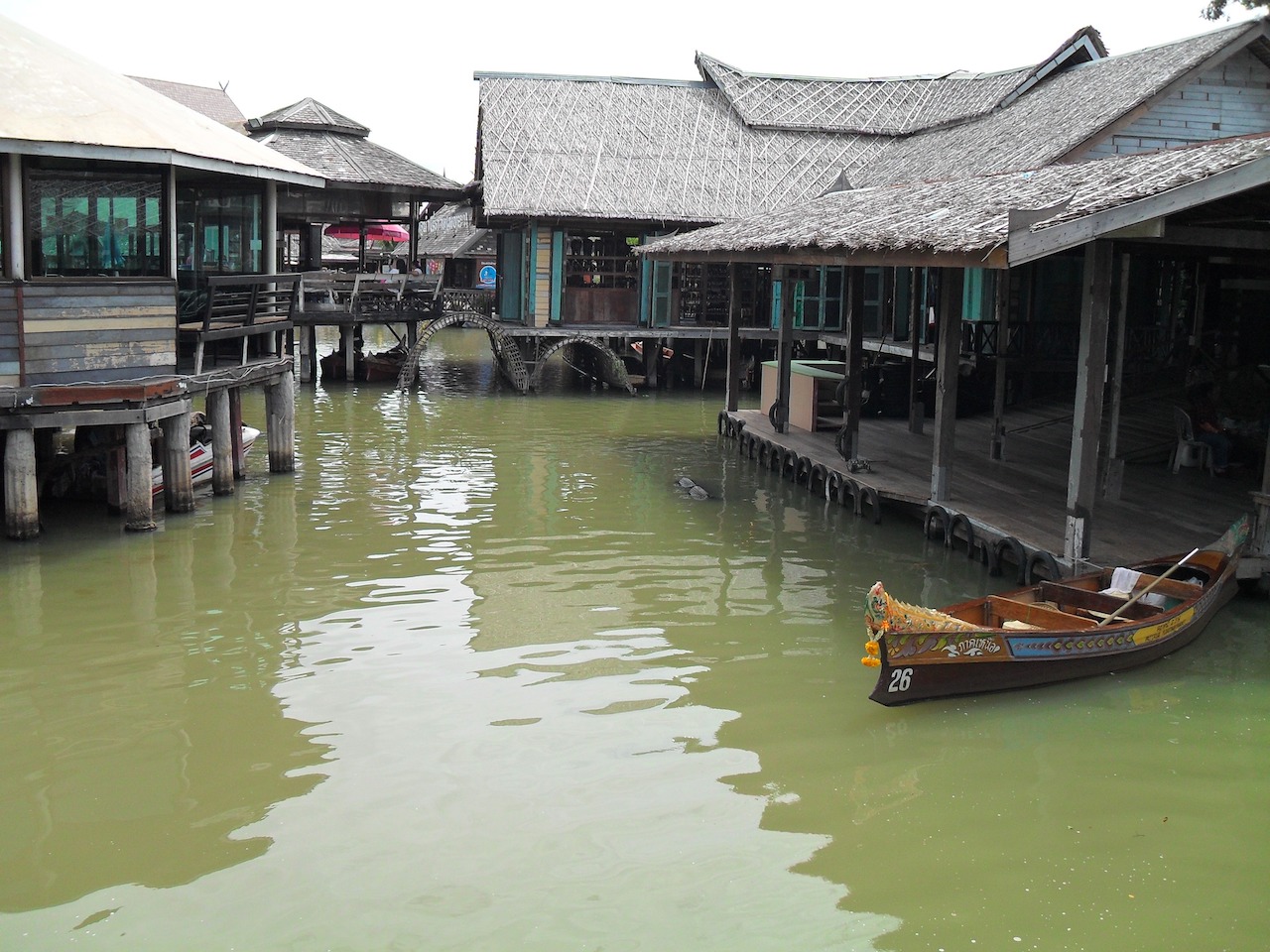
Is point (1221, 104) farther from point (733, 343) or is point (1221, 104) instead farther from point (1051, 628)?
point (1051, 628)

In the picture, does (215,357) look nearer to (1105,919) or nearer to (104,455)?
(104,455)

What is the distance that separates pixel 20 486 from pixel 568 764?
758cm

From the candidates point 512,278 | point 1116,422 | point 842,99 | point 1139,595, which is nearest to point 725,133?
point 842,99

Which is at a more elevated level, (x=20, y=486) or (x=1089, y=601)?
(x=20, y=486)

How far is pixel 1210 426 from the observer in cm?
1514

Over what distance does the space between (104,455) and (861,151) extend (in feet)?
68.4

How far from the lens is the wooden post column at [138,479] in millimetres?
13258

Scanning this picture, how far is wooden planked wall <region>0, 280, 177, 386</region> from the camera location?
12.5 meters

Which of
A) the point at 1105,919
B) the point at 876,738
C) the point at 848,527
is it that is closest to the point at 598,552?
the point at 848,527

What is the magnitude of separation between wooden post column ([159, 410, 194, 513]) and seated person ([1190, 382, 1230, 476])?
38.6ft

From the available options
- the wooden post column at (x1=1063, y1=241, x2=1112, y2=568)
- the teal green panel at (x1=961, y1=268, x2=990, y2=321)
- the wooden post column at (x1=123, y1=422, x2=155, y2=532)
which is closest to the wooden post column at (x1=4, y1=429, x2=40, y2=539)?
the wooden post column at (x1=123, y1=422, x2=155, y2=532)

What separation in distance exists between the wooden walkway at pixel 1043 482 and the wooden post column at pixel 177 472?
25.9ft

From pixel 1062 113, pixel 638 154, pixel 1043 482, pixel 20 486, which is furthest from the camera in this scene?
pixel 638 154

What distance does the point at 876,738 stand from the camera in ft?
27.7
